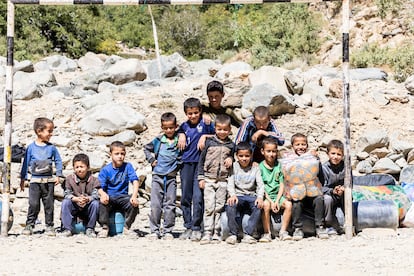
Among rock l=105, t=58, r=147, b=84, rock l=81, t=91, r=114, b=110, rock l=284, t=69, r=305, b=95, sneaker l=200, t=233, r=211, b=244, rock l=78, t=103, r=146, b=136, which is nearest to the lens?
sneaker l=200, t=233, r=211, b=244

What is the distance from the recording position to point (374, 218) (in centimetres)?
723

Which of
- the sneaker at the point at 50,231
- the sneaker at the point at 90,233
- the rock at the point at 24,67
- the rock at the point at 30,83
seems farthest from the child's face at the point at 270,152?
the rock at the point at 24,67

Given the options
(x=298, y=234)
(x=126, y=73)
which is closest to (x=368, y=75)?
(x=126, y=73)

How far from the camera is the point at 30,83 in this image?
49.3 ft

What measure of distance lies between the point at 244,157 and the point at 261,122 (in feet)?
1.46

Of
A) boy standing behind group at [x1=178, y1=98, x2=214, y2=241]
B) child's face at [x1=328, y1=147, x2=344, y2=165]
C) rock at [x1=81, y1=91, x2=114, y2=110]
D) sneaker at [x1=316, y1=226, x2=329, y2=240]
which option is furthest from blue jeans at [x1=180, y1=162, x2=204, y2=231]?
rock at [x1=81, y1=91, x2=114, y2=110]

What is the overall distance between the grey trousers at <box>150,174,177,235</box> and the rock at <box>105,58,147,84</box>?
863 centimetres

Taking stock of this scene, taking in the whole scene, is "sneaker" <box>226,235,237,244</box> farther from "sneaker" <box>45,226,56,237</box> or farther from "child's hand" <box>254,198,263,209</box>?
"sneaker" <box>45,226,56,237</box>

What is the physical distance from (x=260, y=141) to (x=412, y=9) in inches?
878

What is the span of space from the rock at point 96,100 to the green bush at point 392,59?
23.5ft

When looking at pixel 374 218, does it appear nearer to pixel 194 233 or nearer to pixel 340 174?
pixel 340 174

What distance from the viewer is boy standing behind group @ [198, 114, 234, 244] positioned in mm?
6875

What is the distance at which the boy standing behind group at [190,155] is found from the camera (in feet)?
23.1

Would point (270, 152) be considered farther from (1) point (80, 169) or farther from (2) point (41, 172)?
(2) point (41, 172)
